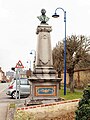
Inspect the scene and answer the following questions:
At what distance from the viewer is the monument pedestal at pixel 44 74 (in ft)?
52.8

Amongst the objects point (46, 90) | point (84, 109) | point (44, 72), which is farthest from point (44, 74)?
point (84, 109)

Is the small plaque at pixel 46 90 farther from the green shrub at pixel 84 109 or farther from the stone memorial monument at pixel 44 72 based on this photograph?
the green shrub at pixel 84 109

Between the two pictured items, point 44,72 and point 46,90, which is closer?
point 46,90

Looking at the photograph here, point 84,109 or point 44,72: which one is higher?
point 44,72

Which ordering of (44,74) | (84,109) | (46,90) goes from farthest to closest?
(44,74) < (46,90) < (84,109)

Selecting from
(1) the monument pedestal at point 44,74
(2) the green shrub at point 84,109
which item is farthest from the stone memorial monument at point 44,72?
(2) the green shrub at point 84,109

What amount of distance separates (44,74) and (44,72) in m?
0.10

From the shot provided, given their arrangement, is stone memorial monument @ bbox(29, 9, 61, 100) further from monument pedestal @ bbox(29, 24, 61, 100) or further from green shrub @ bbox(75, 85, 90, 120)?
green shrub @ bbox(75, 85, 90, 120)

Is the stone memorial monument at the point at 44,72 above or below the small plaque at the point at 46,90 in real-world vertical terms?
above

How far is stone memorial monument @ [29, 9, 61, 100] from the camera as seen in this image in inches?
634

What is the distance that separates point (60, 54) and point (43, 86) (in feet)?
54.6

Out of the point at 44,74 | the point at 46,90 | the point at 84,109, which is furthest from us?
the point at 44,74

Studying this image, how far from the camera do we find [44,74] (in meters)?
16.6

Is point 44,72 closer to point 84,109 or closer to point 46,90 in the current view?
point 46,90
